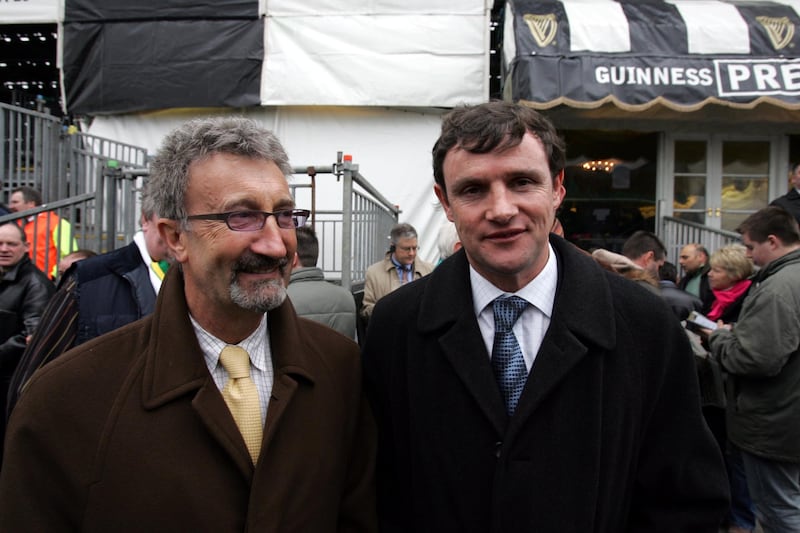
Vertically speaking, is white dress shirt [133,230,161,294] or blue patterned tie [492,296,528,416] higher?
white dress shirt [133,230,161,294]

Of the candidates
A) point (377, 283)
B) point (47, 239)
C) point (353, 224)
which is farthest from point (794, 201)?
point (47, 239)

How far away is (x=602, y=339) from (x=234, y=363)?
100cm

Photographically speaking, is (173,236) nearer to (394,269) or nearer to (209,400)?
(209,400)

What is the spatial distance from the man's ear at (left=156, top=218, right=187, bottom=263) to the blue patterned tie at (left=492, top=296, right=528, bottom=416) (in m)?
0.90

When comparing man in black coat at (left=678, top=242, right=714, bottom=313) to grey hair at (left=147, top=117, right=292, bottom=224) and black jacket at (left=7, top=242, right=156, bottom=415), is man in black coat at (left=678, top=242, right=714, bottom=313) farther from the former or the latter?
grey hair at (left=147, top=117, right=292, bottom=224)

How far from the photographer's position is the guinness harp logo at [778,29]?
319 inches

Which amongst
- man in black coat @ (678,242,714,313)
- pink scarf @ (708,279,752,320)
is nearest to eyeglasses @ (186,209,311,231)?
pink scarf @ (708,279,752,320)

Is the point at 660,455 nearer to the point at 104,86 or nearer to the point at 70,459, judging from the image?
the point at 70,459

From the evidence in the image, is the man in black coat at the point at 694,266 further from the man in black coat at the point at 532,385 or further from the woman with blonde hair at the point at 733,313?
the man in black coat at the point at 532,385

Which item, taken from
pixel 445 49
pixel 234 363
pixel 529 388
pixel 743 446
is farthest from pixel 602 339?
pixel 445 49

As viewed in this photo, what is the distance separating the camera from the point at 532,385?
1.58m

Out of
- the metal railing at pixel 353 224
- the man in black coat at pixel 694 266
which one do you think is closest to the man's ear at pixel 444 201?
the metal railing at pixel 353 224

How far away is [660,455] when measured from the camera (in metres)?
1.67

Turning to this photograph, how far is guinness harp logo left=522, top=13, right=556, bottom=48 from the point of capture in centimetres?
787
